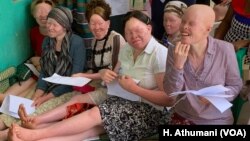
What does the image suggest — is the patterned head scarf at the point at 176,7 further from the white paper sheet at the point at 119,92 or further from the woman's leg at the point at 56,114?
the woman's leg at the point at 56,114

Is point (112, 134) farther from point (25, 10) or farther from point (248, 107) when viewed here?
point (25, 10)

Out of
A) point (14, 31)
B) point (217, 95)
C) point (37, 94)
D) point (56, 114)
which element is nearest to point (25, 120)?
point (56, 114)

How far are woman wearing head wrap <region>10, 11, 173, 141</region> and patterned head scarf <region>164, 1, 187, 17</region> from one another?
0.41 meters

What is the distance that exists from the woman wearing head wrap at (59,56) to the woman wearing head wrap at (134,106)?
43 centimetres

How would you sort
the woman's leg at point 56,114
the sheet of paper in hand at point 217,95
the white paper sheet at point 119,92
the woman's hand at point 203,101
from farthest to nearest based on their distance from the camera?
the woman's leg at point 56,114 → the white paper sheet at point 119,92 → the woman's hand at point 203,101 → the sheet of paper in hand at point 217,95

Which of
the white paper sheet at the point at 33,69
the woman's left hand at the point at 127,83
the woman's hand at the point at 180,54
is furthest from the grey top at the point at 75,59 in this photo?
the woman's hand at the point at 180,54

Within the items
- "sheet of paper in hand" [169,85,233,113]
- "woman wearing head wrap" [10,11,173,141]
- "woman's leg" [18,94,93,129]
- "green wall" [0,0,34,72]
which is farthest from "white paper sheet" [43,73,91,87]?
"sheet of paper in hand" [169,85,233,113]

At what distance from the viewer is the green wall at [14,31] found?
2826mm

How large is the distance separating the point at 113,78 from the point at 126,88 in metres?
0.13

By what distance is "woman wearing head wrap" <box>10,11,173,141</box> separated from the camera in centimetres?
211

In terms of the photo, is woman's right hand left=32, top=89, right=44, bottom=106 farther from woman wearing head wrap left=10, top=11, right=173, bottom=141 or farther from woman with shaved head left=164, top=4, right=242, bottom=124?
woman with shaved head left=164, top=4, right=242, bottom=124

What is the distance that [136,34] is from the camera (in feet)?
6.93

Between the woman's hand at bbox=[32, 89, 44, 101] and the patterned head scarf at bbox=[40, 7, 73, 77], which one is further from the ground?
the patterned head scarf at bbox=[40, 7, 73, 77]

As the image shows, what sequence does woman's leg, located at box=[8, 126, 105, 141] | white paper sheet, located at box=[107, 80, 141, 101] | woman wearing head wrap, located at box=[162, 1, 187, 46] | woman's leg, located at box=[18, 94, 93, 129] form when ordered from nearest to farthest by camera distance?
1. woman's leg, located at box=[8, 126, 105, 141]
2. white paper sheet, located at box=[107, 80, 141, 101]
3. woman's leg, located at box=[18, 94, 93, 129]
4. woman wearing head wrap, located at box=[162, 1, 187, 46]
